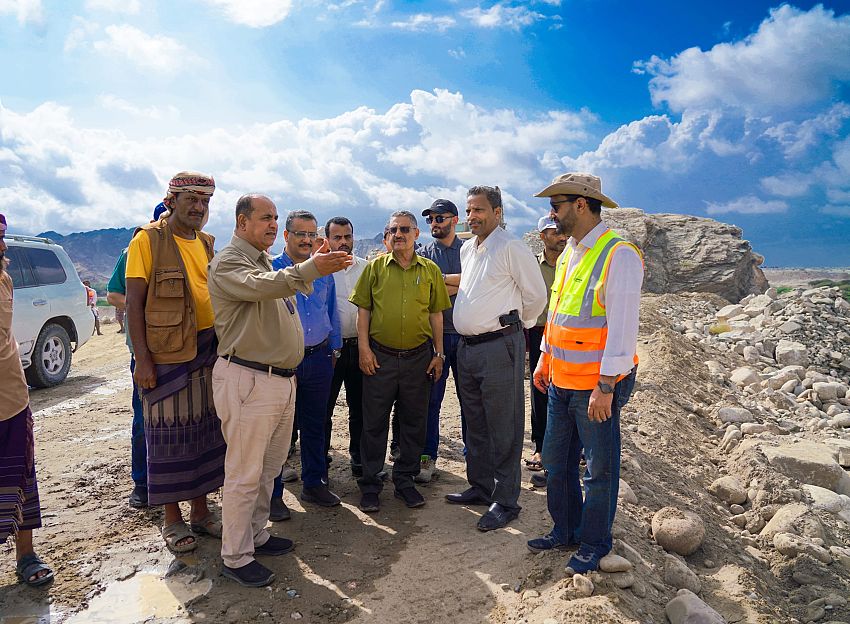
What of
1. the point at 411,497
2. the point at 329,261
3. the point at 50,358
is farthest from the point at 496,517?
the point at 50,358

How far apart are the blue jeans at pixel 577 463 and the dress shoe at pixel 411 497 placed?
1.19m

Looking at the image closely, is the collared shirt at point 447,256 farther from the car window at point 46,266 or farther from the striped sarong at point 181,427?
the car window at point 46,266

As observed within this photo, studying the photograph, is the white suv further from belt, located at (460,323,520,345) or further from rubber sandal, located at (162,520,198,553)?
belt, located at (460,323,520,345)

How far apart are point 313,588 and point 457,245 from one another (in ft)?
9.70

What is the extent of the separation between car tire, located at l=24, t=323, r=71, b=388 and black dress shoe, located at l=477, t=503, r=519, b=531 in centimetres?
764

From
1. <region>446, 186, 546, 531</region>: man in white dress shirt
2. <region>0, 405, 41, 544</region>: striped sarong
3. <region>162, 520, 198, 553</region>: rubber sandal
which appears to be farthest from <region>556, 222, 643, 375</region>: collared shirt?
<region>0, 405, 41, 544</region>: striped sarong

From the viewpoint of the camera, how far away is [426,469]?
4.88 m

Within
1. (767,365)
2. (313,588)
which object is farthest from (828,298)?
(313,588)

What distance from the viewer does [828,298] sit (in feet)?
46.6

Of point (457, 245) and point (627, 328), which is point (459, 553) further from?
point (457, 245)

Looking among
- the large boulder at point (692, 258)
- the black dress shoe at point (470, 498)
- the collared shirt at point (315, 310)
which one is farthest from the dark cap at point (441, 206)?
the large boulder at point (692, 258)

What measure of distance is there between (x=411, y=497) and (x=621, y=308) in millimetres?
2327

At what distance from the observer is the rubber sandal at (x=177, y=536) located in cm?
359

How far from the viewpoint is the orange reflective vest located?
3.00 metres
